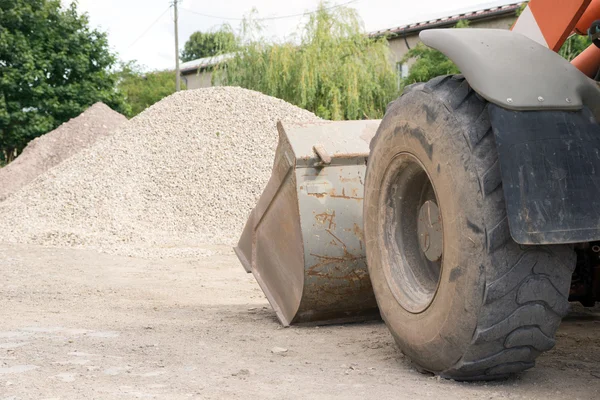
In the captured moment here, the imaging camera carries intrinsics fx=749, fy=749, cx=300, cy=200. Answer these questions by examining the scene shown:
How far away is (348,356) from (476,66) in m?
1.51

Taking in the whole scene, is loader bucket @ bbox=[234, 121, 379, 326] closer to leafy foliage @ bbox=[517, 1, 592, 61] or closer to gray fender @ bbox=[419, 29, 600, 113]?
gray fender @ bbox=[419, 29, 600, 113]

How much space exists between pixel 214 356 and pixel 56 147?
1502cm

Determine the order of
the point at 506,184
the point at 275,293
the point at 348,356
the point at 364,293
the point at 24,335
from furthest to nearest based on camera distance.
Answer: the point at 275,293 → the point at 364,293 → the point at 24,335 → the point at 348,356 → the point at 506,184

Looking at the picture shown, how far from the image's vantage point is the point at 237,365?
3232mm

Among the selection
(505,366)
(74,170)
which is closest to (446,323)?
(505,366)

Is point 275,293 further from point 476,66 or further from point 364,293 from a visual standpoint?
point 476,66

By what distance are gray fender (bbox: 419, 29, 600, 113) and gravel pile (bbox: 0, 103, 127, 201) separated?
1444 centimetres

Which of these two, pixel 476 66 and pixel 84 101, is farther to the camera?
pixel 84 101

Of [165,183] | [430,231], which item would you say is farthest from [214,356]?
[165,183]

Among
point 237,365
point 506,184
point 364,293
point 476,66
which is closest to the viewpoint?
point 506,184

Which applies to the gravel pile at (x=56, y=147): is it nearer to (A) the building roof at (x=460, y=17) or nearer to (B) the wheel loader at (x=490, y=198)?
(A) the building roof at (x=460, y=17)

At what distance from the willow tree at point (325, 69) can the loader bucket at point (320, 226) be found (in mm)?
15170

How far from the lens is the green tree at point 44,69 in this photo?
20203 mm

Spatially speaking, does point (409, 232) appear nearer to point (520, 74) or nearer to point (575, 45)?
point (520, 74)
